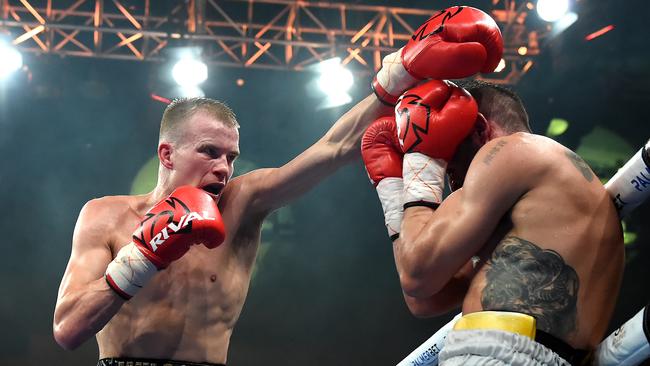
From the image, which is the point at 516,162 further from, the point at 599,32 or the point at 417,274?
the point at 599,32

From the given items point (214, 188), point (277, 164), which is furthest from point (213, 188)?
point (277, 164)

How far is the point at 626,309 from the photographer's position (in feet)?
22.9

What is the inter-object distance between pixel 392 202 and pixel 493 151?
0.37 m

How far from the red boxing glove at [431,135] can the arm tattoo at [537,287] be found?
291 millimetres

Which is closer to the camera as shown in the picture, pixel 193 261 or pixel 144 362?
pixel 144 362

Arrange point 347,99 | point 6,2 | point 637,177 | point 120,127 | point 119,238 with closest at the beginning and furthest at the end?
point 637,177
point 119,238
point 6,2
point 347,99
point 120,127

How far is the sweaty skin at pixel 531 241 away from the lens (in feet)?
5.43

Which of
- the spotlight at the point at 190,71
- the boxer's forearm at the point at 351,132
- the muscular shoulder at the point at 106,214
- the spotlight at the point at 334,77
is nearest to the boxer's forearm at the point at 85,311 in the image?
the muscular shoulder at the point at 106,214

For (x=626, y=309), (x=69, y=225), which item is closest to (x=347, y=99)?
(x=69, y=225)

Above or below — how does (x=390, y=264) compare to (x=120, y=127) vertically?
below

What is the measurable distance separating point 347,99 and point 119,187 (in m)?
2.56

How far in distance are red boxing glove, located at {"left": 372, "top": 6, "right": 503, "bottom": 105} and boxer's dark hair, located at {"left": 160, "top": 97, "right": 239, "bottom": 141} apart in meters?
0.79

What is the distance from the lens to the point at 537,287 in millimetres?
1654

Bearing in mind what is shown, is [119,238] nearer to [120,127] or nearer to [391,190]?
[391,190]
